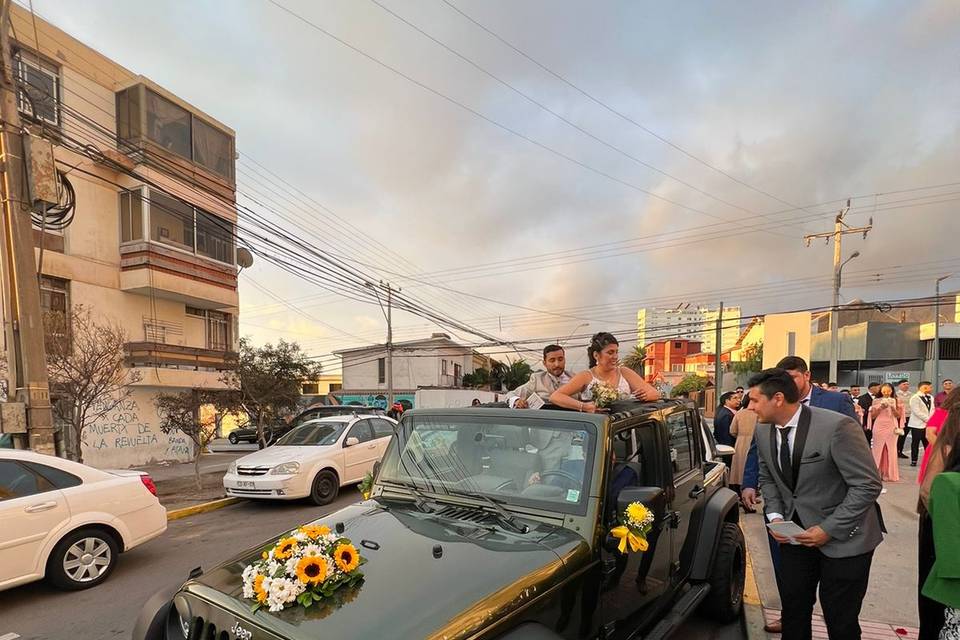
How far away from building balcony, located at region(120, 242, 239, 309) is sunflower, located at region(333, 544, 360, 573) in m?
16.1

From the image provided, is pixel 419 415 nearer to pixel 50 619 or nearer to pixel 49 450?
pixel 50 619

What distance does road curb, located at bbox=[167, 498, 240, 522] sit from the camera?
7.66m

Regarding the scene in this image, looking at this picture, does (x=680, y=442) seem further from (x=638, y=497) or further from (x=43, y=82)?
(x=43, y=82)

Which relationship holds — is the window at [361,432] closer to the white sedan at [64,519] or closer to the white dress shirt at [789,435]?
the white sedan at [64,519]

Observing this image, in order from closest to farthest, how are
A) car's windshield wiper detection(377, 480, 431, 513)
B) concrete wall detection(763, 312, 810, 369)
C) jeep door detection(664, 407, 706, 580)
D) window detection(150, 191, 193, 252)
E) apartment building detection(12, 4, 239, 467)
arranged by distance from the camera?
1. car's windshield wiper detection(377, 480, 431, 513)
2. jeep door detection(664, 407, 706, 580)
3. apartment building detection(12, 4, 239, 467)
4. window detection(150, 191, 193, 252)
5. concrete wall detection(763, 312, 810, 369)

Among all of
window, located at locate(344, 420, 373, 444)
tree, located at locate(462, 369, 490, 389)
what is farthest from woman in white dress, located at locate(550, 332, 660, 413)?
tree, located at locate(462, 369, 490, 389)

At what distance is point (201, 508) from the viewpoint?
26.4 feet

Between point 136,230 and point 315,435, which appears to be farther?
point 136,230

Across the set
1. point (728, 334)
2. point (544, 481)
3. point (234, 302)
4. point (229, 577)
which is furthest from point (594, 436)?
point (728, 334)

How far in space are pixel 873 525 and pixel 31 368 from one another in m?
8.78

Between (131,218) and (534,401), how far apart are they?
16.3 m

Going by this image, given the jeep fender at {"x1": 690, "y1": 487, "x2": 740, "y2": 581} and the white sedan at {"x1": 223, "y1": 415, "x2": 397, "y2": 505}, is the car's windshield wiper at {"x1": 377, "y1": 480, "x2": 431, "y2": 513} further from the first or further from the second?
the white sedan at {"x1": 223, "y1": 415, "x2": 397, "y2": 505}

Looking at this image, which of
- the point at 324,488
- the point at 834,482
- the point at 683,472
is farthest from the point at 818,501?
the point at 324,488

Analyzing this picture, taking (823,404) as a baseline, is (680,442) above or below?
below
